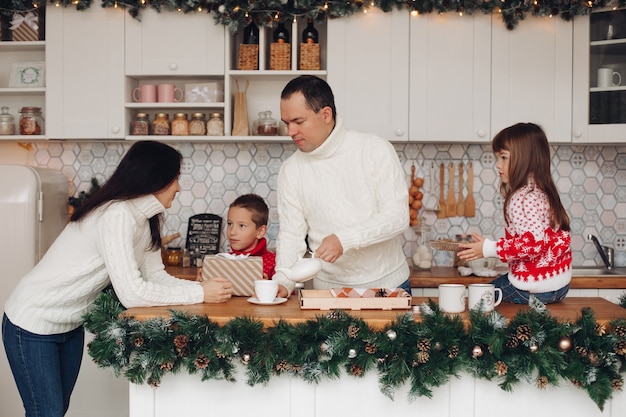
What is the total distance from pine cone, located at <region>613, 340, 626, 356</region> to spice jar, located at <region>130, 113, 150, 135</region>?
2736mm

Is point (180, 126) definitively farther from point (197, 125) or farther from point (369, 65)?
point (369, 65)

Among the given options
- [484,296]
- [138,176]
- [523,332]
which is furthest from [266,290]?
[523,332]

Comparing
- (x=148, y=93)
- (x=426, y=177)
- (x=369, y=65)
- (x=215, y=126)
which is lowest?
(x=426, y=177)

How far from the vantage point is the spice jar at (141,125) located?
3.92 metres

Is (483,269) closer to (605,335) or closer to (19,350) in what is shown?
(605,335)

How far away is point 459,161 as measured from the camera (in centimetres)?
426

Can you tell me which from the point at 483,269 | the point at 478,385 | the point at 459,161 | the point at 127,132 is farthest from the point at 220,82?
the point at 478,385

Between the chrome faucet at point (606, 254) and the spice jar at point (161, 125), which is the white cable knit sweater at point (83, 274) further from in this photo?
the chrome faucet at point (606, 254)

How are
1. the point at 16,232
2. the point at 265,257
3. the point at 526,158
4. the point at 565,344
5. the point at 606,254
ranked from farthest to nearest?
the point at 606,254 < the point at 16,232 < the point at 265,257 < the point at 526,158 < the point at 565,344

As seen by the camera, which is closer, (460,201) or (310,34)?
(310,34)

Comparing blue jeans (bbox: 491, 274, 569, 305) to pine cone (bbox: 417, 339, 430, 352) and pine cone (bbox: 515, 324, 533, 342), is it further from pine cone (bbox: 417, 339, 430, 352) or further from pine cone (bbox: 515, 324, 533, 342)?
pine cone (bbox: 417, 339, 430, 352)

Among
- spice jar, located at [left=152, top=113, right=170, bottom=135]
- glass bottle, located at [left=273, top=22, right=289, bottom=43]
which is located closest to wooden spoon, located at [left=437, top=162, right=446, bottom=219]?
glass bottle, located at [left=273, top=22, right=289, bottom=43]

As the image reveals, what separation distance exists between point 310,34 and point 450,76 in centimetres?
80

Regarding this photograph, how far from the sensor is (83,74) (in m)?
3.89
